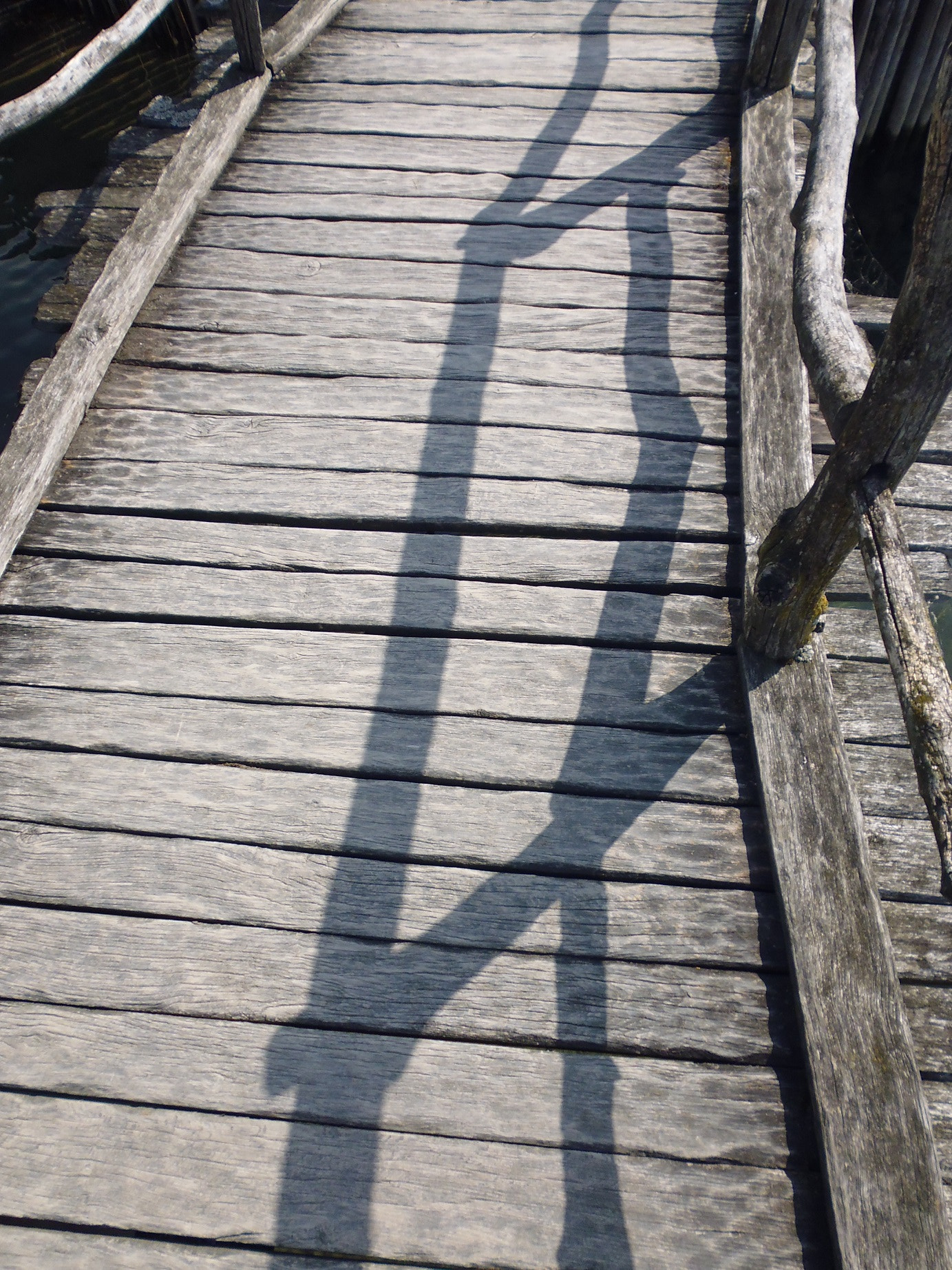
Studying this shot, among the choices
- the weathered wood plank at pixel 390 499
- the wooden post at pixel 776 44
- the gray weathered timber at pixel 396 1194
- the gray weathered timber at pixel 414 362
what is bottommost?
the gray weathered timber at pixel 396 1194

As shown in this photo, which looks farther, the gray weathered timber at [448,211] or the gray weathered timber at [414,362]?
the gray weathered timber at [448,211]

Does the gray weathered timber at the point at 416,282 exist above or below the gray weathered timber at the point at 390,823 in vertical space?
above

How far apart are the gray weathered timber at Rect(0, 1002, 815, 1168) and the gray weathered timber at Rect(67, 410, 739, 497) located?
1.50m

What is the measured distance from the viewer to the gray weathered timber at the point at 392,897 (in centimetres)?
180

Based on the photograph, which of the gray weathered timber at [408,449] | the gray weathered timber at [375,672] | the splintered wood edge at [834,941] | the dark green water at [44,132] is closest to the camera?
the splintered wood edge at [834,941]

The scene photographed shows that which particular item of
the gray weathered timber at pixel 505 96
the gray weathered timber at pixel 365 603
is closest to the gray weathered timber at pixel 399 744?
the gray weathered timber at pixel 365 603

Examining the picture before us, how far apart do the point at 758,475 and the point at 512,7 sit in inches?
134

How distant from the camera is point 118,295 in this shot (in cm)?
290

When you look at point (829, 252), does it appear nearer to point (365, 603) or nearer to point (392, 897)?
point (365, 603)

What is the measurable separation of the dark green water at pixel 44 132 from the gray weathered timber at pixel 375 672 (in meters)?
3.73

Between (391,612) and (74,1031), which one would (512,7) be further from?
(74,1031)

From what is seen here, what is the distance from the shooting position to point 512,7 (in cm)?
436

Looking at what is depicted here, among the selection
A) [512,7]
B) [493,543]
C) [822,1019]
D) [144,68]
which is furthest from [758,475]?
[144,68]

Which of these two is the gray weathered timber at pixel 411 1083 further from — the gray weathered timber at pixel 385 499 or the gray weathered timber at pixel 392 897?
the gray weathered timber at pixel 385 499
